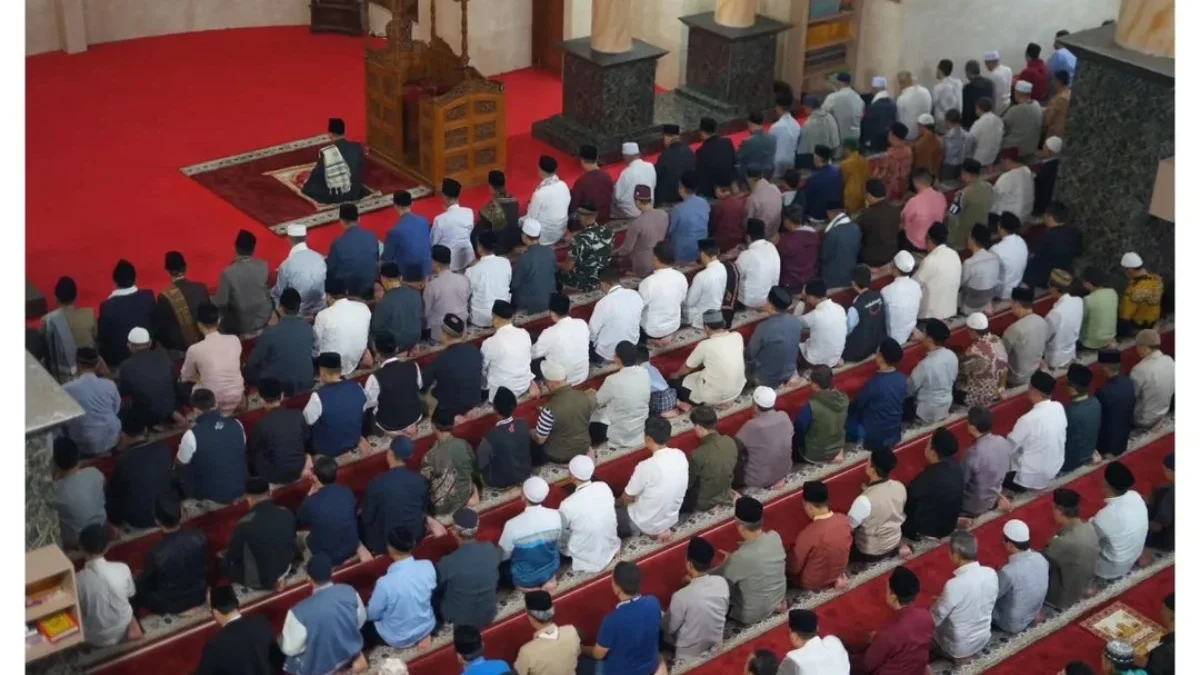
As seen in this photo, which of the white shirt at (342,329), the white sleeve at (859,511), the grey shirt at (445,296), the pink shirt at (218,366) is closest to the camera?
the white sleeve at (859,511)

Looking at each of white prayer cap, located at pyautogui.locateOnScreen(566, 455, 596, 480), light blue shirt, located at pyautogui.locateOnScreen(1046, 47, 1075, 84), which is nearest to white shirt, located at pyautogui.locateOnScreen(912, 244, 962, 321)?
white prayer cap, located at pyautogui.locateOnScreen(566, 455, 596, 480)

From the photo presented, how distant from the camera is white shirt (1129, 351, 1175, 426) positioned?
9938 millimetres

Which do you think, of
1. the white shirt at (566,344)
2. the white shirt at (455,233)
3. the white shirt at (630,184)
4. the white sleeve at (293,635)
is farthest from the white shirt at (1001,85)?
the white sleeve at (293,635)

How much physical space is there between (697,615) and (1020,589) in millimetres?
1798

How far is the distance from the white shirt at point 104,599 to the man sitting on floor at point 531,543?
6.35 ft

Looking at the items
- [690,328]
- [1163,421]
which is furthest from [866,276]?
[1163,421]

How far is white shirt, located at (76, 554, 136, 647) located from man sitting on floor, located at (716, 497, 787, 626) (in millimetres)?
3081

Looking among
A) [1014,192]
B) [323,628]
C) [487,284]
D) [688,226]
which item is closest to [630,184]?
[688,226]

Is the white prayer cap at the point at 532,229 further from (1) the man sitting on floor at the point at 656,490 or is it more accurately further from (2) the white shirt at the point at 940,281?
(2) the white shirt at the point at 940,281

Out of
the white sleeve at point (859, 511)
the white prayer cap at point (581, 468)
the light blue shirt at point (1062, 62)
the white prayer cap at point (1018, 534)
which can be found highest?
the light blue shirt at point (1062, 62)

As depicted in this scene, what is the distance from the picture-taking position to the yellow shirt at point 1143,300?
36.6 feet

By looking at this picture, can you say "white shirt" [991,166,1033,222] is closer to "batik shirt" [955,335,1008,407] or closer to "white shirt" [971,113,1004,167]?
"white shirt" [971,113,1004,167]

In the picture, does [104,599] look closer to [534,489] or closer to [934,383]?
[534,489]

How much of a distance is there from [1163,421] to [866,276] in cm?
226
